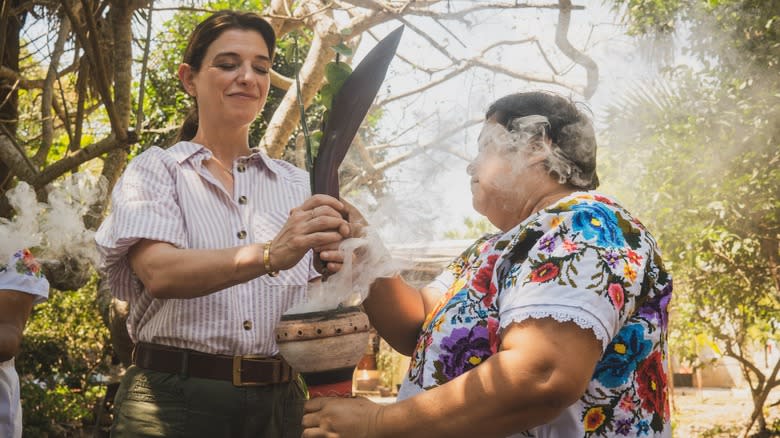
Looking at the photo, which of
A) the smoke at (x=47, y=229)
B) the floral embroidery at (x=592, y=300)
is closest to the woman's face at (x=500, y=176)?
the floral embroidery at (x=592, y=300)

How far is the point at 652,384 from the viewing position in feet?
4.81

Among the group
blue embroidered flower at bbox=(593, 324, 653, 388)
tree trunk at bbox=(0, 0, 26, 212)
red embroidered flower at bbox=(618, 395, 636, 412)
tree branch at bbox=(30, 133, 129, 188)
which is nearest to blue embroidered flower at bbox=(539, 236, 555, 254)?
blue embroidered flower at bbox=(593, 324, 653, 388)

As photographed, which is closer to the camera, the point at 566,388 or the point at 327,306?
the point at 566,388

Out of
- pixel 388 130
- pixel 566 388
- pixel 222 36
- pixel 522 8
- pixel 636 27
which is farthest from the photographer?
Answer: pixel 636 27

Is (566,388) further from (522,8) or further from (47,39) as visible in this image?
(47,39)

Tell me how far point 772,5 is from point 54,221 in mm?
4390

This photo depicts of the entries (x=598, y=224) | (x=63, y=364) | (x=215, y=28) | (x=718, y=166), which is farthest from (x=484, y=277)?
(x=63, y=364)

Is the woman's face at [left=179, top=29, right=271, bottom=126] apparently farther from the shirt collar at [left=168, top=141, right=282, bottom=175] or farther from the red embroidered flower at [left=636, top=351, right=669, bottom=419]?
the red embroidered flower at [left=636, top=351, right=669, bottom=419]

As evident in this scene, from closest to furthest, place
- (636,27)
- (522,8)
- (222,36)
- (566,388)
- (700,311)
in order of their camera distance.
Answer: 1. (566,388)
2. (222,36)
3. (522,8)
4. (636,27)
5. (700,311)

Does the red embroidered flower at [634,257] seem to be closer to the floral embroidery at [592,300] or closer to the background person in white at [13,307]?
the floral embroidery at [592,300]

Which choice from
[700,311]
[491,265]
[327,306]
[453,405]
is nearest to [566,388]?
[453,405]

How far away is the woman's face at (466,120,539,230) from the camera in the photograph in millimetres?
1628

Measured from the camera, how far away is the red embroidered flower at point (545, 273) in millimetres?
1332

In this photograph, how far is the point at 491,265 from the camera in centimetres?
157
